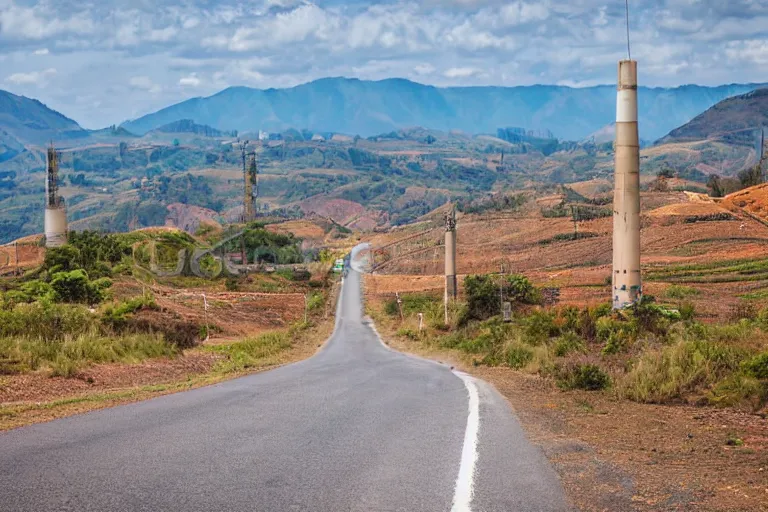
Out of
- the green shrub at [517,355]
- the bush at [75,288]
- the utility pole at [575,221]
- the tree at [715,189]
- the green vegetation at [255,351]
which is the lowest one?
the green vegetation at [255,351]

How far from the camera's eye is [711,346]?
12367mm

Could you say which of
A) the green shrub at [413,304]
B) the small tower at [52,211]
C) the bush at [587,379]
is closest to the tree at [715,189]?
the green shrub at [413,304]

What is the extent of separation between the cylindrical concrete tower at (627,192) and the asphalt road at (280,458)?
12.9 meters

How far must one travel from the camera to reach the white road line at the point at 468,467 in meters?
5.75

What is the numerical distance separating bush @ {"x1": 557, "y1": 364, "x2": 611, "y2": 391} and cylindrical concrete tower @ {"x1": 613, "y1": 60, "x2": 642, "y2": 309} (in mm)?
10151

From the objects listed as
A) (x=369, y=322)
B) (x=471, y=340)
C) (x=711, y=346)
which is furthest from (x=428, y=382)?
(x=369, y=322)

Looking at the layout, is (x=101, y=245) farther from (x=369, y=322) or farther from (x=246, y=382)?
(x=246, y=382)

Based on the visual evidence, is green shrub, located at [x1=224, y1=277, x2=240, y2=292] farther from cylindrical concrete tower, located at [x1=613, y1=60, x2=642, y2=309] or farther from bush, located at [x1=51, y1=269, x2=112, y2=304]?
cylindrical concrete tower, located at [x1=613, y1=60, x2=642, y2=309]

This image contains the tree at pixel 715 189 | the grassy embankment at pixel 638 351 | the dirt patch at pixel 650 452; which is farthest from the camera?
the tree at pixel 715 189

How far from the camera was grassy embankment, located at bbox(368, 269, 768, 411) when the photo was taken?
35.2 feet

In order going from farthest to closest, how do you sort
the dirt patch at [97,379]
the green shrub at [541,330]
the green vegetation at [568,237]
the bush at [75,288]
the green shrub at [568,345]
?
the green vegetation at [568,237], the bush at [75,288], the green shrub at [541,330], the green shrub at [568,345], the dirt patch at [97,379]

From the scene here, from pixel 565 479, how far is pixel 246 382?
7891 millimetres

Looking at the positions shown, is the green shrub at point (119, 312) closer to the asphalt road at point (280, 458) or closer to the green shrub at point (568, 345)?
the asphalt road at point (280, 458)

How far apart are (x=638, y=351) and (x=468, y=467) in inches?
335
